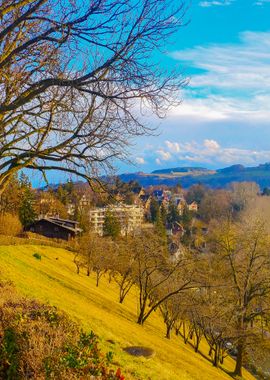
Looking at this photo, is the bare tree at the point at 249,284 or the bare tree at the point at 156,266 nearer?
the bare tree at the point at 156,266

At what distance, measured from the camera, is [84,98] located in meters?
8.08

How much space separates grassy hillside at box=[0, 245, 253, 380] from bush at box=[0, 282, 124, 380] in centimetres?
198

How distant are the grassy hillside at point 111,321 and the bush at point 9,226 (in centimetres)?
755

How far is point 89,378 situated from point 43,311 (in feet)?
10.4

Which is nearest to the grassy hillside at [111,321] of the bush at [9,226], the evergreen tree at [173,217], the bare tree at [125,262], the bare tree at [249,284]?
the bare tree at [125,262]

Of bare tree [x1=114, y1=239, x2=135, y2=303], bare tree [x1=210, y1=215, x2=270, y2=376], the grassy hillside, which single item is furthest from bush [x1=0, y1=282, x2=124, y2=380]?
bare tree [x1=210, y1=215, x2=270, y2=376]

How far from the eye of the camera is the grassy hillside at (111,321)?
12.0 m

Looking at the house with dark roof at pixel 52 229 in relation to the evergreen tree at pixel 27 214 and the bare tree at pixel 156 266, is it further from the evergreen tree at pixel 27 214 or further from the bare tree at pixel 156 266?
the bare tree at pixel 156 266

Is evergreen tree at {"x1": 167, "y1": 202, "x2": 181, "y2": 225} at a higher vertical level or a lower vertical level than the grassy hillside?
lower

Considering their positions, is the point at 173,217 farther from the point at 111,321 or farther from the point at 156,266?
the point at 111,321

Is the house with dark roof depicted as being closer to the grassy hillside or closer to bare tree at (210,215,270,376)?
the grassy hillside

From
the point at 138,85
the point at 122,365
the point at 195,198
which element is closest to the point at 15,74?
the point at 138,85

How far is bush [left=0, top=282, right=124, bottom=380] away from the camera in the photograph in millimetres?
5766

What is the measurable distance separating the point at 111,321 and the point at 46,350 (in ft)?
50.1
